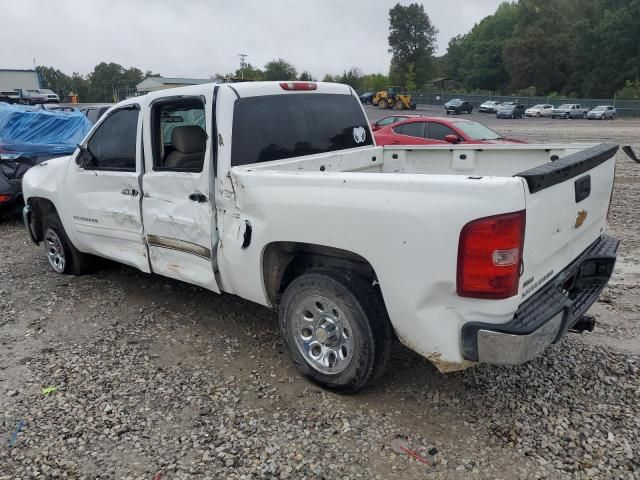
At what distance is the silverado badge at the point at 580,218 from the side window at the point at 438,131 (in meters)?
8.54

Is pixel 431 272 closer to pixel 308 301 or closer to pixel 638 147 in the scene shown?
pixel 308 301

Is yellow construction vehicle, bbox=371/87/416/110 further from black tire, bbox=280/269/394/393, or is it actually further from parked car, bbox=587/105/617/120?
black tire, bbox=280/269/394/393

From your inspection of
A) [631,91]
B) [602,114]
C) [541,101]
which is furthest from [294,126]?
[631,91]

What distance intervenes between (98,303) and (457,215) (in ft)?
12.4

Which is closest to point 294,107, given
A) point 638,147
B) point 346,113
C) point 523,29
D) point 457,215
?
point 346,113

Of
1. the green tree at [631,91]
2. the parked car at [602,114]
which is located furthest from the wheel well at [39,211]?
the green tree at [631,91]

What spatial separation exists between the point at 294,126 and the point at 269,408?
6.73ft

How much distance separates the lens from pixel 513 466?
2682 millimetres

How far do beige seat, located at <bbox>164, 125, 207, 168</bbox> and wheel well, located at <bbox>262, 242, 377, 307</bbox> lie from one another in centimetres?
115

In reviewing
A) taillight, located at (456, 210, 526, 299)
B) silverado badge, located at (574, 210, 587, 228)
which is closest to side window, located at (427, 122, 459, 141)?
silverado badge, located at (574, 210, 587, 228)

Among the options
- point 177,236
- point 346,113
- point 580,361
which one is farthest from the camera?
point 346,113

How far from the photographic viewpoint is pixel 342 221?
2908 millimetres

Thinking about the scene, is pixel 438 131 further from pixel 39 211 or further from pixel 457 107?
pixel 457 107

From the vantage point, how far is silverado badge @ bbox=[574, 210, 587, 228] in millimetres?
3097
